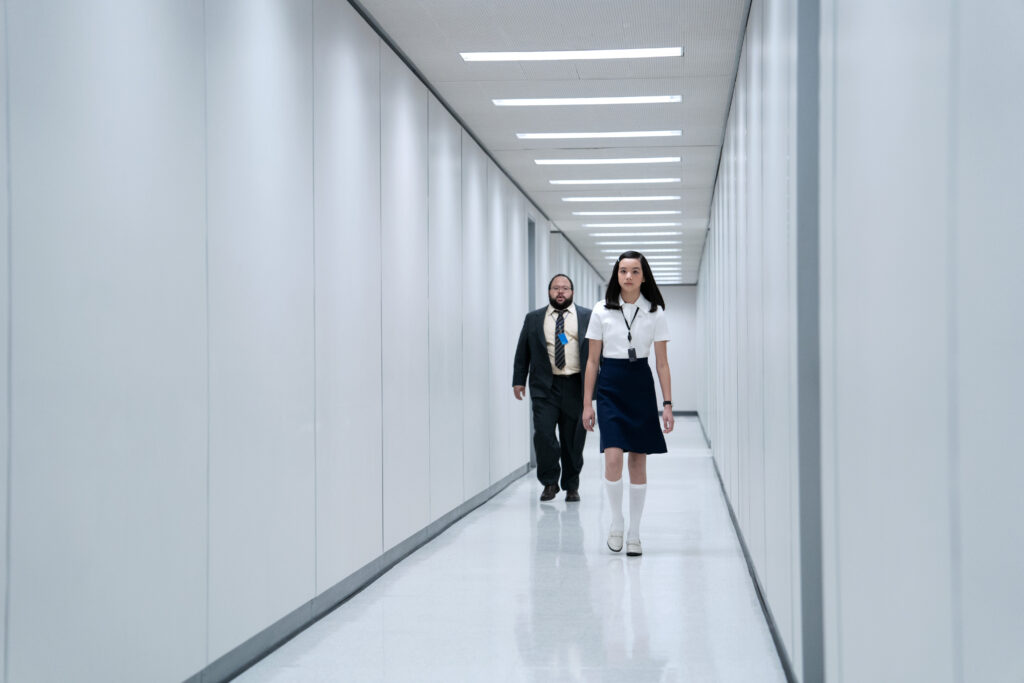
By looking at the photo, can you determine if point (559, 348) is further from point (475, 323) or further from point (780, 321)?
point (780, 321)

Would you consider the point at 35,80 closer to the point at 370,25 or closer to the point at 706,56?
the point at 370,25

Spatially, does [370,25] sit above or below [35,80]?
above

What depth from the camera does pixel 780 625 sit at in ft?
13.2

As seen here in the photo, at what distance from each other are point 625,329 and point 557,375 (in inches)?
110

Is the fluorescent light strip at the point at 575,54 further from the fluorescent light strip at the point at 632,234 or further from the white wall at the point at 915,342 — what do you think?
the fluorescent light strip at the point at 632,234

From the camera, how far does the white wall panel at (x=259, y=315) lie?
373 cm

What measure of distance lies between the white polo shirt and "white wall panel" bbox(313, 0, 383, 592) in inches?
53.8

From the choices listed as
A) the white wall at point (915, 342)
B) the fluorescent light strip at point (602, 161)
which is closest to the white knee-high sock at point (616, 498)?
the white wall at point (915, 342)

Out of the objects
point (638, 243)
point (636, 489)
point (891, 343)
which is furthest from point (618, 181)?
point (891, 343)

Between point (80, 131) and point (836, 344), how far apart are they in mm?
2110

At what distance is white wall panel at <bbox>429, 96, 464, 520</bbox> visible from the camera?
727cm

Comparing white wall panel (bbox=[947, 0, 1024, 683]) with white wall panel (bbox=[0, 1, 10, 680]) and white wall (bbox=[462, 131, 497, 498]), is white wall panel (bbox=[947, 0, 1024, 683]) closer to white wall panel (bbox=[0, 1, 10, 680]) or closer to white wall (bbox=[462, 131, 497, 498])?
white wall panel (bbox=[0, 1, 10, 680])

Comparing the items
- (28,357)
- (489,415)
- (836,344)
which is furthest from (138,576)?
(489,415)

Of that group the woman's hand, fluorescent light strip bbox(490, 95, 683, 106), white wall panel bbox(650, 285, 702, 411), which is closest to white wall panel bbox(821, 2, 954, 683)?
the woman's hand
